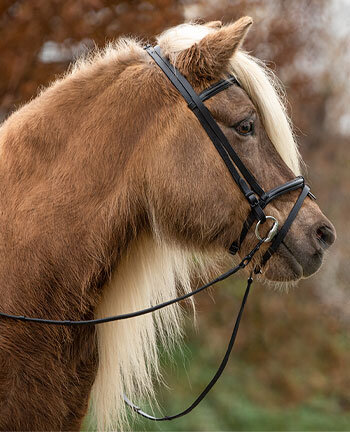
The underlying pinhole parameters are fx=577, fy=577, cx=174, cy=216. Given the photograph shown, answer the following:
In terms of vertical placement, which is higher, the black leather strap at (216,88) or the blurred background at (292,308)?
the black leather strap at (216,88)

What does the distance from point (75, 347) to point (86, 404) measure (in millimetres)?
324

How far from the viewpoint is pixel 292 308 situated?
26.0 ft

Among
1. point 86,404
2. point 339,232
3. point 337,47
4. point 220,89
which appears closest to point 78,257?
point 86,404

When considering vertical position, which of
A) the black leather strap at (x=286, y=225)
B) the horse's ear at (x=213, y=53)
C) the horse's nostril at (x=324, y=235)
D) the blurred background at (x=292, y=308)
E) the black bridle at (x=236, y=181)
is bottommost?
the blurred background at (x=292, y=308)

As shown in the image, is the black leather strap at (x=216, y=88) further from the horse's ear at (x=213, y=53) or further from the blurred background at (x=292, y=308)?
the blurred background at (x=292, y=308)

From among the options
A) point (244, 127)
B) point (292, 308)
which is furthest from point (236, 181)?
point (292, 308)

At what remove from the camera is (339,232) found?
8.22 metres

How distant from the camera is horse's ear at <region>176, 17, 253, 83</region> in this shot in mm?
2574

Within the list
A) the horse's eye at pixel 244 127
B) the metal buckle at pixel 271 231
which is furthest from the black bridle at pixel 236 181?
the horse's eye at pixel 244 127

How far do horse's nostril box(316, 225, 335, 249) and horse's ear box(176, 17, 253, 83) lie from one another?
86 cm

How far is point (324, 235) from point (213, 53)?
3.22 ft

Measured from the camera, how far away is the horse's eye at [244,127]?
2670mm

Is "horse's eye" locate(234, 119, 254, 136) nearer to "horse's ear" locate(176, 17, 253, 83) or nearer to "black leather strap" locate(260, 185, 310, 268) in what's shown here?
"horse's ear" locate(176, 17, 253, 83)

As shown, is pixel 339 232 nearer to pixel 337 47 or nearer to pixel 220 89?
pixel 337 47
